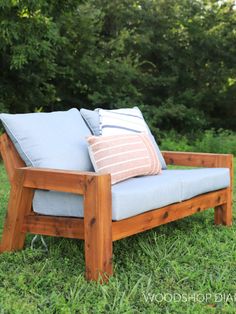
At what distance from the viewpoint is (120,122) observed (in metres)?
3.33

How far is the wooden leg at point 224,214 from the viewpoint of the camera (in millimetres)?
3393

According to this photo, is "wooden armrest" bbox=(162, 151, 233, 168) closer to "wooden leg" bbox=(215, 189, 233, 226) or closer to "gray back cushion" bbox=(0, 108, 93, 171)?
"wooden leg" bbox=(215, 189, 233, 226)

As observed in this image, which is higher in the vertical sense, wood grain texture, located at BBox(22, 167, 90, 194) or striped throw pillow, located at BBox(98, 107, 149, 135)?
striped throw pillow, located at BBox(98, 107, 149, 135)

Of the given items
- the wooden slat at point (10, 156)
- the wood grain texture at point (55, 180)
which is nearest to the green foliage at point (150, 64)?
the wooden slat at point (10, 156)

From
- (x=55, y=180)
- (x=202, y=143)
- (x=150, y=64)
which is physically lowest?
(x=202, y=143)

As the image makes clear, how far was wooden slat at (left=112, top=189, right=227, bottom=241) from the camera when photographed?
2.38 meters

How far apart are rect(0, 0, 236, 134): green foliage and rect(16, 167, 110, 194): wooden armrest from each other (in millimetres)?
6722

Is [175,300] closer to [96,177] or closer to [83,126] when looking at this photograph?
[96,177]

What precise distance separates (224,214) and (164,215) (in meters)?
0.83

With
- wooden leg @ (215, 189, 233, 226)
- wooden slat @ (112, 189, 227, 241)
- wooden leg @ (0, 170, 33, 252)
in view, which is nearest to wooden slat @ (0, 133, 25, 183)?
wooden leg @ (0, 170, 33, 252)

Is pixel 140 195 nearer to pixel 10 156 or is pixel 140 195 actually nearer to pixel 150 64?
pixel 10 156

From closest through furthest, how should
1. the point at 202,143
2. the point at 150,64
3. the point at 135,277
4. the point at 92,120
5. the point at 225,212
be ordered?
1. the point at 135,277
2. the point at 92,120
3. the point at 225,212
4. the point at 202,143
5. the point at 150,64

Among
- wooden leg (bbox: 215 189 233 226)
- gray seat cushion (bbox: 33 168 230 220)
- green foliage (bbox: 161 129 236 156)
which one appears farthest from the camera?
green foliage (bbox: 161 129 236 156)

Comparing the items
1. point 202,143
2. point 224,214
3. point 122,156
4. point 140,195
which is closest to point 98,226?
point 140,195
